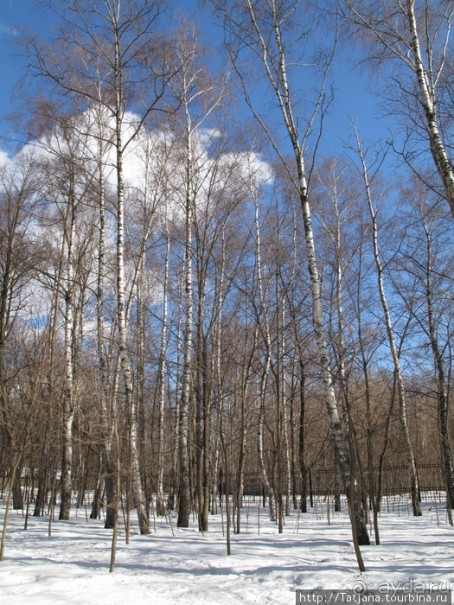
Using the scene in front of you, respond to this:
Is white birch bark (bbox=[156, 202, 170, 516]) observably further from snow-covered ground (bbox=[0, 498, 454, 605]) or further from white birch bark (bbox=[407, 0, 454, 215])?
white birch bark (bbox=[407, 0, 454, 215])

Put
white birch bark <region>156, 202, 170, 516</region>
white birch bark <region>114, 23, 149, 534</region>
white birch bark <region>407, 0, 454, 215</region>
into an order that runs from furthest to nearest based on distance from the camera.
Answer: white birch bark <region>156, 202, 170, 516</region> < white birch bark <region>114, 23, 149, 534</region> < white birch bark <region>407, 0, 454, 215</region>

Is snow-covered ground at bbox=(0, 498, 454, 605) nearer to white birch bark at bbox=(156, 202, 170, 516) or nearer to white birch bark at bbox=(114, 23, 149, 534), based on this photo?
white birch bark at bbox=(114, 23, 149, 534)

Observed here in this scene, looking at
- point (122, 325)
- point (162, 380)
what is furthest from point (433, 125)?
point (162, 380)

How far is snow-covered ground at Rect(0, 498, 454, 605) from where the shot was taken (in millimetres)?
4191

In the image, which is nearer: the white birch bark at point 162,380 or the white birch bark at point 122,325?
the white birch bark at point 122,325

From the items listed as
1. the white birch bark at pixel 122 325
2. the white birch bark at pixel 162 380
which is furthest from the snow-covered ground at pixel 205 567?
the white birch bark at pixel 162 380

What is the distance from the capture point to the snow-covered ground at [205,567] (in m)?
4.19

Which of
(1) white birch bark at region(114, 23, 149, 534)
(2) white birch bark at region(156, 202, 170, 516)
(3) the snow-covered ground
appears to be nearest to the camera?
(3) the snow-covered ground

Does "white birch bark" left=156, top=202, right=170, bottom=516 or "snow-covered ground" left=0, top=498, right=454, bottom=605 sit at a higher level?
"white birch bark" left=156, top=202, right=170, bottom=516

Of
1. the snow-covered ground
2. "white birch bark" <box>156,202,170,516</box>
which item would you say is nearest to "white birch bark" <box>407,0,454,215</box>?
the snow-covered ground

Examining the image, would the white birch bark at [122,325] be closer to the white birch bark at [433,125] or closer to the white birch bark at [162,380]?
the white birch bark at [162,380]

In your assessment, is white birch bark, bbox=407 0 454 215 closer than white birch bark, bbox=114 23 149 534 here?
Yes

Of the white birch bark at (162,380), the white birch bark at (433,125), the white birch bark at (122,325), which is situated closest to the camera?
the white birch bark at (433,125)

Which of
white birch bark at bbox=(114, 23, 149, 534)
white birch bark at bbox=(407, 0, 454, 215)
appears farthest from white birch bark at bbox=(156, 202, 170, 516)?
white birch bark at bbox=(407, 0, 454, 215)
